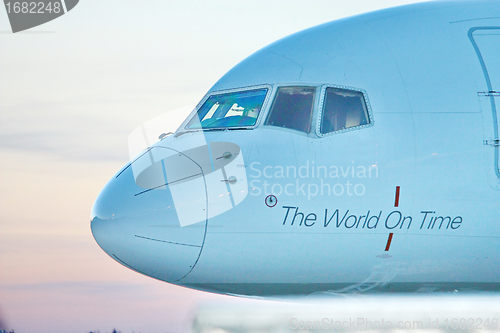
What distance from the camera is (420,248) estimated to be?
7.71 metres

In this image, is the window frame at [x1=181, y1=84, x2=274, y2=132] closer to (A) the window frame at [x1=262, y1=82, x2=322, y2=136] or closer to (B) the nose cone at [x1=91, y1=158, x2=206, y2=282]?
(A) the window frame at [x1=262, y1=82, x2=322, y2=136]

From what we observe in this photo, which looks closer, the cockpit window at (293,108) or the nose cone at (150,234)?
the nose cone at (150,234)

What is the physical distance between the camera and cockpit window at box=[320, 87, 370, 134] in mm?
7832

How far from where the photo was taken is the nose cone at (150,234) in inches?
286

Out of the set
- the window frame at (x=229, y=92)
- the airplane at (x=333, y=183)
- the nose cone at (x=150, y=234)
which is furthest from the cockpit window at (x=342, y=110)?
the nose cone at (x=150, y=234)

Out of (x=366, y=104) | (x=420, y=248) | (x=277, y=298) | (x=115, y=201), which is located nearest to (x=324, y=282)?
(x=277, y=298)

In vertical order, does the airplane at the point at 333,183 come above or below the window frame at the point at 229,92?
below

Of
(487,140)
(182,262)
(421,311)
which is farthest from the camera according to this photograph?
(487,140)

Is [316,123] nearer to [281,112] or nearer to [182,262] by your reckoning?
[281,112]

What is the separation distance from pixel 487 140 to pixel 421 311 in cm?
285

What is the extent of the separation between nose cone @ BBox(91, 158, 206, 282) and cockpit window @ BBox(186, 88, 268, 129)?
1.39 meters

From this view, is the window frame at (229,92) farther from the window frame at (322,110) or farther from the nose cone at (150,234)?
the nose cone at (150,234)

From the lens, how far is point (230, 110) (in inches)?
328

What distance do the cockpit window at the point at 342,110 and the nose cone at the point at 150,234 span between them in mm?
2249
